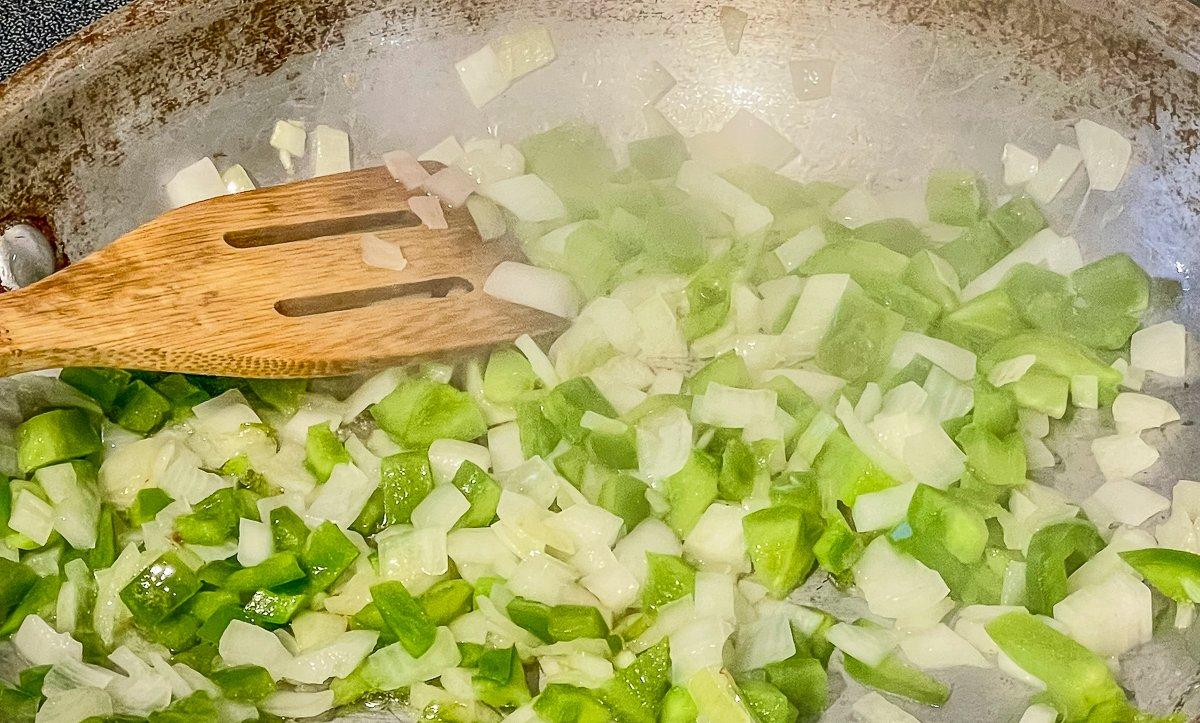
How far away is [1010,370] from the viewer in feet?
4.51

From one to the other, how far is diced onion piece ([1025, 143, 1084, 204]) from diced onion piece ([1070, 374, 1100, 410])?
1.05ft

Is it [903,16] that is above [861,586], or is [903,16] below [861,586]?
above

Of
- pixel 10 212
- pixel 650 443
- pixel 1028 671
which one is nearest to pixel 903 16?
pixel 650 443

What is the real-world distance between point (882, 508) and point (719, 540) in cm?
21

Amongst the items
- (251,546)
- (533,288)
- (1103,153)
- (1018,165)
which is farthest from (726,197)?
(251,546)

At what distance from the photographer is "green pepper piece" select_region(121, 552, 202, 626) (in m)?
1.26

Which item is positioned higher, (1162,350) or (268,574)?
(268,574)

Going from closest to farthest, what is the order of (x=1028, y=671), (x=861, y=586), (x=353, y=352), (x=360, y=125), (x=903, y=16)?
(x=1028, y=671)
(x=861, y=586)
(x=353, y=352)
(x=903, y=16)
(x=360, y=125)

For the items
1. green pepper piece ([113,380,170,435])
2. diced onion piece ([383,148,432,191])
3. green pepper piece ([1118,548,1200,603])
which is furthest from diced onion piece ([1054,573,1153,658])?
green pepper piece ([113,380,170,435])

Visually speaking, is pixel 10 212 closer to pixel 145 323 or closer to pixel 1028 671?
pixel 145 323

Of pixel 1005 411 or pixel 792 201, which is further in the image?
pixel 792 201

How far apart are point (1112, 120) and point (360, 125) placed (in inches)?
47.4

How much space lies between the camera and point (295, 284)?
1449mm

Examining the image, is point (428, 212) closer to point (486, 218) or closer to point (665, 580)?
point (486, 218)
